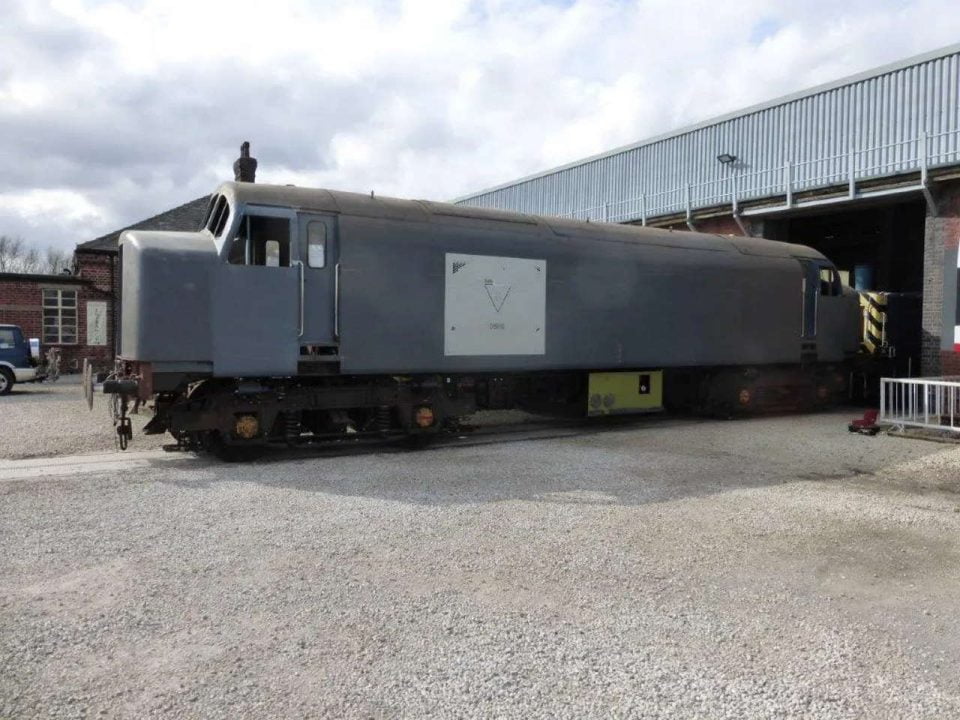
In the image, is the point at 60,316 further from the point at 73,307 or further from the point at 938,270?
the point at 938,270

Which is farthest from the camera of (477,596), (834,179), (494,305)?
(834,179)

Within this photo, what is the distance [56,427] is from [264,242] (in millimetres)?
5837

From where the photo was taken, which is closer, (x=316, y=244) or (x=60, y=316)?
(x=316, y=244)

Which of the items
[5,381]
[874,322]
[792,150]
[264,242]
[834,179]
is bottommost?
[5,381]

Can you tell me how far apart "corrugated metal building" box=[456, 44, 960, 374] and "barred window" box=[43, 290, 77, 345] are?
16699 mm

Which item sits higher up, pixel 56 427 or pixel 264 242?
pixel 264 242

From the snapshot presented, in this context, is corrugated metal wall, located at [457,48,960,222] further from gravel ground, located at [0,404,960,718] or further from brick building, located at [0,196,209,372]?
brick building, located at [0,196,209,372]

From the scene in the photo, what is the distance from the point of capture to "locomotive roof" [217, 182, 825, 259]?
873cm

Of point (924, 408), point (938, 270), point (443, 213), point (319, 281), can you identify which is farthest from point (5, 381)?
point (938, 270)

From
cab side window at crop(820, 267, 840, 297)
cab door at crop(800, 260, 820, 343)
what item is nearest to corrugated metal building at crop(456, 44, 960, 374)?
cab side window at crop(820, 267, 840, 297)

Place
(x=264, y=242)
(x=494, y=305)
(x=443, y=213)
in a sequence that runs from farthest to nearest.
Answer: (x=494, y=305) → (x=443, y=213) → (x=264, y=242)

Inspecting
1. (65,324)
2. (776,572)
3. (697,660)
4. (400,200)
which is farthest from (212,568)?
(65,324)

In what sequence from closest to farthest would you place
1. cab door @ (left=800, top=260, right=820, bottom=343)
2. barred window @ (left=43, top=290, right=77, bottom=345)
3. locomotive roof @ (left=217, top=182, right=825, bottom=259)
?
locomotive roof @ (left=217, top=182, right=825, bottom=259) < cab door @ (left=800, top=260, right=820, bottom=343) < barred window @ (left=43, top=290, right=77, bottom=345)

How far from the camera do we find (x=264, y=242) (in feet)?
28.6
